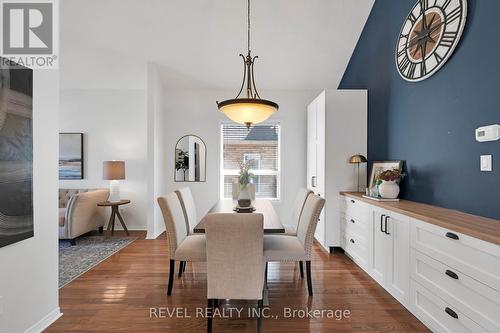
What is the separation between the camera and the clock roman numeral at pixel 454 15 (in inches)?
85.0

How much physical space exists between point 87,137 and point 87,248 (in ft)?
6.84

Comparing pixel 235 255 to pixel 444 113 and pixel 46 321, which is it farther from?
pixel 444 113

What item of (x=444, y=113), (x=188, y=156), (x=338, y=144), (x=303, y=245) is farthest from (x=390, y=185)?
(x=188, y=156)

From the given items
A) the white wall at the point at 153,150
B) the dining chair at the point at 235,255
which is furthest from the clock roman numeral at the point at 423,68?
the white wall at the point at 153,150

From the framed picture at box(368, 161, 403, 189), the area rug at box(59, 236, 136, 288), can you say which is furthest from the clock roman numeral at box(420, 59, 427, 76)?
the area rug at box(59, 236, 136, 288)

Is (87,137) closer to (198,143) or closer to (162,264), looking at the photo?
(198,143)

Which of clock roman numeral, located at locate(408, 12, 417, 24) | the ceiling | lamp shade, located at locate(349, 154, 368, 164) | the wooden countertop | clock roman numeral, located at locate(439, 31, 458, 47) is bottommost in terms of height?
the wooden countertop

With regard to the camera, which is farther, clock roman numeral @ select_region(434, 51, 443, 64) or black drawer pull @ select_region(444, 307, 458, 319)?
clock roman numeral @ select_region(434, 51, 443, 64)

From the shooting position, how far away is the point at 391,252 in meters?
2.40

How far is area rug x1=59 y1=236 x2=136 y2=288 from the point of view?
9.82 feet

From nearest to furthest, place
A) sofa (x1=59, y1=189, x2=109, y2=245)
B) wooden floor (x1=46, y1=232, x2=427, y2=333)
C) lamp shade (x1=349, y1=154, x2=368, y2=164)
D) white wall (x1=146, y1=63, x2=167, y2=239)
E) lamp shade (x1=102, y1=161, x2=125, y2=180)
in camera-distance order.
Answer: wooden floor (x1=46, y1=232, x2=427, y2=333)
lamp shade (x1=349, y1=154, x2=368, y2=164)
sofa (x1=59, y1=189, x2=109, y2=245)
white wall (x1=146, y1=63, x2=167, y2=239)
lamp shade (x1=102, y1=161, x2=125, y2=180)

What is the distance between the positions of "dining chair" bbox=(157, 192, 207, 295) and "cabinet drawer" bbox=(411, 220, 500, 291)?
5.81ft

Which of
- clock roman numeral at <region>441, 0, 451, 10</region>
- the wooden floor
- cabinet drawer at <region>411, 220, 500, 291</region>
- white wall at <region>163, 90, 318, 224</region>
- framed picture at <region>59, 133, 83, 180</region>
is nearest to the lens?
cabinet drawer at <region>411, 220, 500, 291</region>

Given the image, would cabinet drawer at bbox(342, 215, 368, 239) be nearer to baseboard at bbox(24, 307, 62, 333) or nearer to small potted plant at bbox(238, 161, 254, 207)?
small potted plant at bbox(238, 161, 254, 207)
